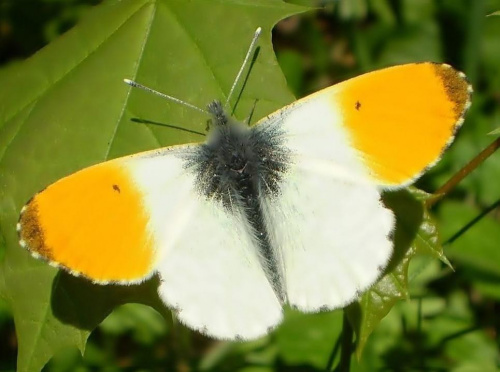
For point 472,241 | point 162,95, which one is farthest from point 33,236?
point 472,241

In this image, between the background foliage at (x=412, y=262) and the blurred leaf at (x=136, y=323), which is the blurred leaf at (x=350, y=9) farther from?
the blurred leaf at (x=136, y=323)

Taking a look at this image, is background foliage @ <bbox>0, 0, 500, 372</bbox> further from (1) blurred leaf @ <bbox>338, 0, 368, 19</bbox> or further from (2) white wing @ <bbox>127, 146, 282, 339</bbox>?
(2) white wing @ <bbox>127, 146, 282, 339</bbox>

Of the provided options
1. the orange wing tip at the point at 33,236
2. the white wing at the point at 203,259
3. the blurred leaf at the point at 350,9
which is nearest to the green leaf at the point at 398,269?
the white wing at the point at 203,259

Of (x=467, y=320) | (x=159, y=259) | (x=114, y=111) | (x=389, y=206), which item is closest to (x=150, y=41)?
(x=114, y=111)

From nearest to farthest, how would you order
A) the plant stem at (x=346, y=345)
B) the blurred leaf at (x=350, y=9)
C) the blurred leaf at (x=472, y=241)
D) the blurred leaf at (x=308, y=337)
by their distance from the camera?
the plant stem at (x=346, y=345) → the blurred leaf at (x=308, y=337) → the blurred leaf at (x=472, y=241) → the blurred leaf at (x=350, y=9)

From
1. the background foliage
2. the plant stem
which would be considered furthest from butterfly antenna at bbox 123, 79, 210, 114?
the background foliage

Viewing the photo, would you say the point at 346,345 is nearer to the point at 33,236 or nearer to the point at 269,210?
the point at 269,210
